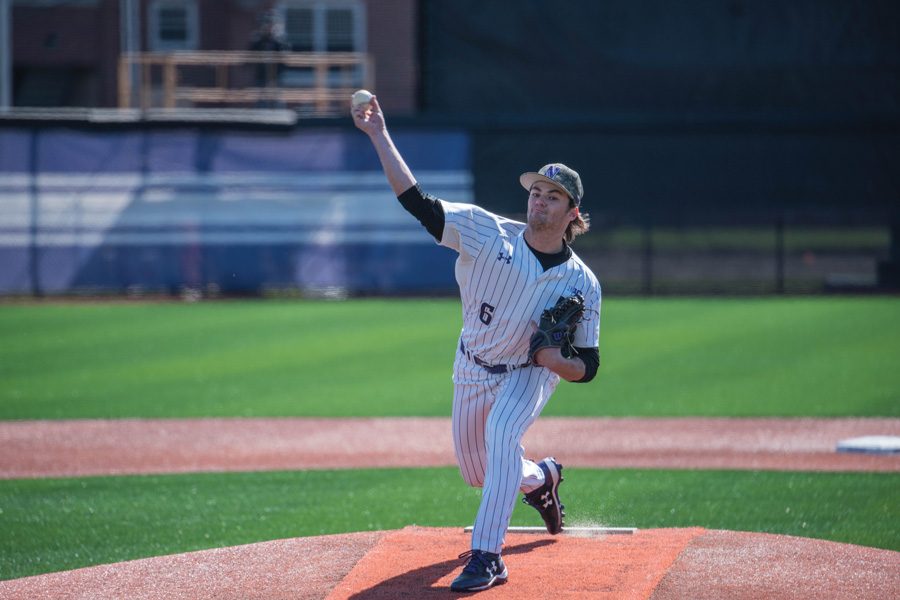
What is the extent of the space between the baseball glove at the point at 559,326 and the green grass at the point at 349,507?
1804 millimetres

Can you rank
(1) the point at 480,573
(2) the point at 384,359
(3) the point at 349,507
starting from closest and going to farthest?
(1) the point at 480,573
(3) the point at 349,507
(2) the point at 384,359

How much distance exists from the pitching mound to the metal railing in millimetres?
16933

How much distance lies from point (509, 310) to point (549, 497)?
41.3 inches

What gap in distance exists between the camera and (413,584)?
5.23m

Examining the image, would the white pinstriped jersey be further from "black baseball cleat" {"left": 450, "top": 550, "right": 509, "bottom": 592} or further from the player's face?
"black baseball cleat" {"left": 450, "top": 550, "right": 509, "bottom": 592}

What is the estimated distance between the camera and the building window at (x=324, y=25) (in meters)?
→ 30.0

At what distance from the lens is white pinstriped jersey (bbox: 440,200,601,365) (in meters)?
5.58

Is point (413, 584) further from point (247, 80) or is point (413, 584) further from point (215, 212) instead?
point (247, 80)

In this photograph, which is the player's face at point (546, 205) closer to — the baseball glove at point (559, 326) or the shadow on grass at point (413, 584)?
the baseball glove at point (559, 326)

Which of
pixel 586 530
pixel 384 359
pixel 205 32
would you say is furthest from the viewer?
pixel 205 32

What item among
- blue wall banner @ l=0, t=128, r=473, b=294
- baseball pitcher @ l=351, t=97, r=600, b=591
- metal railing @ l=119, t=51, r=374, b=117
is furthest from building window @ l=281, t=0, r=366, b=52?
baseball pitcher @ l=351, t=97, r=600, b=591

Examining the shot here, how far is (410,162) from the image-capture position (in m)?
21.4

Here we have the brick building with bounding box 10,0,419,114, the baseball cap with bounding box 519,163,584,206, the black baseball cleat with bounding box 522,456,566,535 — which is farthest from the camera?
the brick building with bounding box 10,0,419,114

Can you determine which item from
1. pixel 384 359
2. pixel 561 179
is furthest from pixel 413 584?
pixel 384 359
